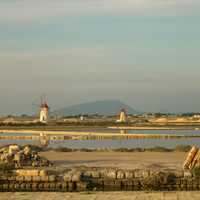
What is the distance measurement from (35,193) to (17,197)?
81 centimetres

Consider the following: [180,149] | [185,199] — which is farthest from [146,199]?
[180,149]

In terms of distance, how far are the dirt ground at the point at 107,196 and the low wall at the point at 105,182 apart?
91 centimetres

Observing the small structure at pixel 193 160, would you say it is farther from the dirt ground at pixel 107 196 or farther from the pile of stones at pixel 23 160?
the pile of stones at pixel 23 160

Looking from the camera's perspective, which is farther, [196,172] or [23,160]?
[23,160]

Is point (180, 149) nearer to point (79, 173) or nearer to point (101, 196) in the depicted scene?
point (79, 173)

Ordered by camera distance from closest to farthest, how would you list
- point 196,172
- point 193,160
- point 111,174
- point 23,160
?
point 111,174
point 196,172
point 193,160
point 23,160

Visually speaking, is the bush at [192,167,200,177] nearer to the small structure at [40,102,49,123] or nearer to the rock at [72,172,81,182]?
the rock at [72,172,81,182]

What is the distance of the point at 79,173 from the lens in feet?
49.0

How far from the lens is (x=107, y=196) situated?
12742mm

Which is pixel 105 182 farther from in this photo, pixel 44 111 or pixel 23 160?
pixel 44 111

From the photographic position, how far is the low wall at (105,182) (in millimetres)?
14352

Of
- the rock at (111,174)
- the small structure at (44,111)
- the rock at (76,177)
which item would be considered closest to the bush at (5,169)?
the rock at (76,177)

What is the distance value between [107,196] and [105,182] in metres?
1.89

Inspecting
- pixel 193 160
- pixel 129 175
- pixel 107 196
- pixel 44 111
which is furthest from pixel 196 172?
pixel 44 111
